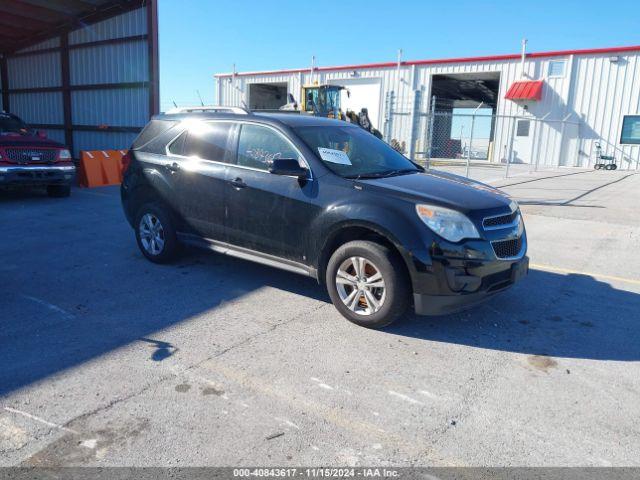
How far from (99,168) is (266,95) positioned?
28133 millimetres

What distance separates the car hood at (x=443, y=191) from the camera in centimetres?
425

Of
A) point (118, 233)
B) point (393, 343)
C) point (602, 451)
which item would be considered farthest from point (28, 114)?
point (602, 451)

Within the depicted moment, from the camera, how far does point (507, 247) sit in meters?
4.43

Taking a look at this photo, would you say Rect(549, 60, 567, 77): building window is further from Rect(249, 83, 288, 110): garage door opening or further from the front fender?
the front fender

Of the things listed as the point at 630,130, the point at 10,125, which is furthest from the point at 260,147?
the point at 630,130

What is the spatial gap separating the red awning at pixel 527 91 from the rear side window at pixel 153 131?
2521 cm

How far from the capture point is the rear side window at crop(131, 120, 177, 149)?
20.2 ft

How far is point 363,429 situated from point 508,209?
8.29 feet

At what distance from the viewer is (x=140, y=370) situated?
11.9 feet

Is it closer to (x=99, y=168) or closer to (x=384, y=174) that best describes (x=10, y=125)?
(x=99, y=168)

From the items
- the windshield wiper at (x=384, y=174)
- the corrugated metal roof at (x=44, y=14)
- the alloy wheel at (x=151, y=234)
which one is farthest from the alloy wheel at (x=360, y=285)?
the corrugated metal roof at (x=44, y=14)

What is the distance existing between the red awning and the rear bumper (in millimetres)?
23387

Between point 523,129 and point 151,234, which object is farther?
point 523,129

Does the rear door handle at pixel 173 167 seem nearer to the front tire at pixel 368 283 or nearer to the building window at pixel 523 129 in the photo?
the front tire at pixel 368 283
